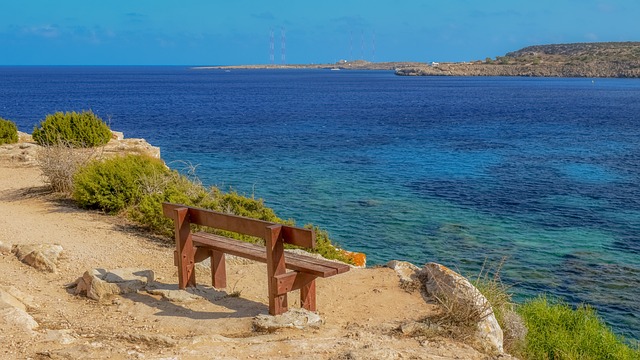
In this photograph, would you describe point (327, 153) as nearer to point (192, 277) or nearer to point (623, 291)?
point (623, 291)

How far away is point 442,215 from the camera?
19.7 m

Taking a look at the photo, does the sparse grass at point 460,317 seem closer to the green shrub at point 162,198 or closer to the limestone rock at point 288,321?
the limestone rock at point 288,321

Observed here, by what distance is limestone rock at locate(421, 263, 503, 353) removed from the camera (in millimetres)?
7078

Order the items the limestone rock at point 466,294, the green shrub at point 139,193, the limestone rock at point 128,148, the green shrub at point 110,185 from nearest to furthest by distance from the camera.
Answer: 1. the limestone rock at point 466,294
2. the green shrub at point 139,193
3. the green shrub at point 110,185
4. the limestone rock at point 128,148

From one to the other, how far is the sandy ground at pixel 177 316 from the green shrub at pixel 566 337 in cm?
202

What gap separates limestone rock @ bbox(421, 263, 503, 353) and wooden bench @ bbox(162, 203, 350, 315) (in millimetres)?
1381

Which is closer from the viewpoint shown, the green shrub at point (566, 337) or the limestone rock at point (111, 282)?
the limestone rock at point (111, 282)

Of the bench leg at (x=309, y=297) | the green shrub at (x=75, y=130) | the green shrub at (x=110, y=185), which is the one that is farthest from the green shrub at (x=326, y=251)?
the green shrub at (x=75, y=130)

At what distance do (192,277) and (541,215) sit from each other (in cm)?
1414

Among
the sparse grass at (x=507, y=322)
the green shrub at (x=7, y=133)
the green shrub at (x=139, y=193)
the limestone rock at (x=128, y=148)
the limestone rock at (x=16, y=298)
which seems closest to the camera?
the limestone rock at (x=16, y=298)

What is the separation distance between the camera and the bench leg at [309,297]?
24.4ft

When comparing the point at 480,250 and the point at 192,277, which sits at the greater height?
the point at 192,277

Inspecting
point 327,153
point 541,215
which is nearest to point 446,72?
point 327,153

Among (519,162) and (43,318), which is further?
(519,162)
